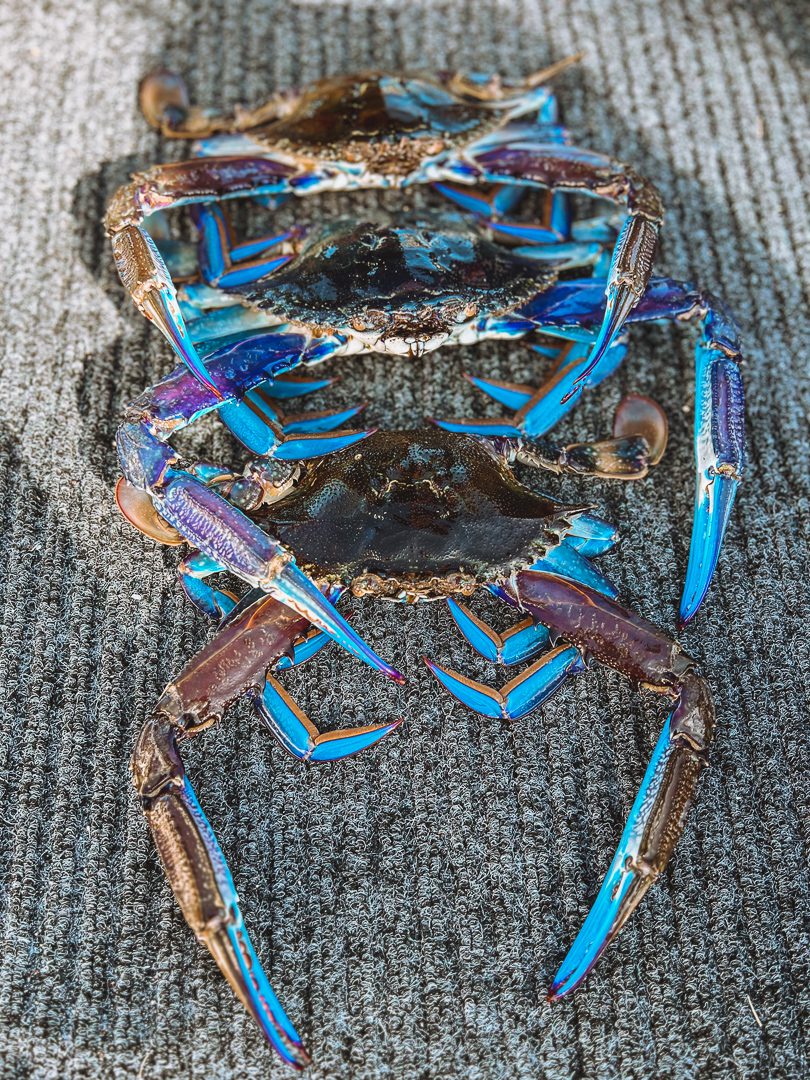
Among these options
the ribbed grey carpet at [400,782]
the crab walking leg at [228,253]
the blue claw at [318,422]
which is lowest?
the ribbed grey carpet at [400,782]

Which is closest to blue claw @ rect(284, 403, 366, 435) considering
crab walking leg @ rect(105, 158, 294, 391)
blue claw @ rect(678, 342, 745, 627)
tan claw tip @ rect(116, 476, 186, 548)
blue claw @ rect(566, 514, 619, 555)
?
crab walking leg @ rect(105, 158, 294, 391)

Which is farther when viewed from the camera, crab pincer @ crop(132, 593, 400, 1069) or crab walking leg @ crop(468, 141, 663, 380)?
crab walking leg @ crop(468, 141, 663, 380)

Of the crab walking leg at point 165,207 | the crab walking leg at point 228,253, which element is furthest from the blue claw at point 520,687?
the crab walking leg at point 228,253

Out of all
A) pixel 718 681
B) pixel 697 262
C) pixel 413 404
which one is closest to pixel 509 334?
pixel 413 404

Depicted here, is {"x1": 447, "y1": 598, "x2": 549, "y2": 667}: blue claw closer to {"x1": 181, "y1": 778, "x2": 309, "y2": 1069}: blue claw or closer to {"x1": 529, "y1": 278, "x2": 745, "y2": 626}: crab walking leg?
{"x1": 529, "y1": 278, "x2": 745, "y2": 626}: crab walking leg

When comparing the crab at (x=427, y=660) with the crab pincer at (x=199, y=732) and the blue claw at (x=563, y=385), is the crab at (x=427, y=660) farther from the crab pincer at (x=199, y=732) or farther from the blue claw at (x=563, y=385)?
the blue claw at (x=563, y=385)

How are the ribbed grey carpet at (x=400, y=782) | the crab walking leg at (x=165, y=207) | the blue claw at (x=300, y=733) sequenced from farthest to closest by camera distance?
1. the crab walking leg at (x=165, y=207)
2. the blue claw at (x=300, y=733)
3. the ribbed grey carpet at (x=400, y=782)

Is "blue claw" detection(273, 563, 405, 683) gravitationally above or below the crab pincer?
above
